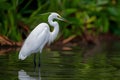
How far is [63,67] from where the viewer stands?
1305cm

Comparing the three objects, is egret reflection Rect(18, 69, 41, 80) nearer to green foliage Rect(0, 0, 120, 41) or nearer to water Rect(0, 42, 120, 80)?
water Rect(0, 42, 120, 80)

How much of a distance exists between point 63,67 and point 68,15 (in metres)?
7.82

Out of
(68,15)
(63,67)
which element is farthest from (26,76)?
(68,15)

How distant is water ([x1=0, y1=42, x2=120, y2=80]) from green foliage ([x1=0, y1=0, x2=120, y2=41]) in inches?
85.4

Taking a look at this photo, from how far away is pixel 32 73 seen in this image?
11945 millimetres

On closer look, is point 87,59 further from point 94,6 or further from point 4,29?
point 94,6

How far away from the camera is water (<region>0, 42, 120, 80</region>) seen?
11.4 m

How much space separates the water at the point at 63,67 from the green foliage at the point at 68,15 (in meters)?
2.17

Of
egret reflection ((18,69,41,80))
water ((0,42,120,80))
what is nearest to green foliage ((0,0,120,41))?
water ((0,42,120,80))

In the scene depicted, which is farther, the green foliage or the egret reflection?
the green foliage

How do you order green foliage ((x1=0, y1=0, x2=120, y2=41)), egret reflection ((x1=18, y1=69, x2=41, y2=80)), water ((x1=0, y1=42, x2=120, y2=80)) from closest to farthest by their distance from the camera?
egret reflection ((x1=18, y1=69, x2=41, y2=80)) → water ((x1=0, y1=42, x2=120, y2=80)) → green foliage ((x1=0, y1=0, x2=120, y2=41))

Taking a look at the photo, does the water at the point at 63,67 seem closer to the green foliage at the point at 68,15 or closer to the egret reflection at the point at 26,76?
the egret reflection at the point at 26,76

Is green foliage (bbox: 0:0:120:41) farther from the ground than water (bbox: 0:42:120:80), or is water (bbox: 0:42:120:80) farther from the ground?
green foliage (bbox: 0:0:120:41)

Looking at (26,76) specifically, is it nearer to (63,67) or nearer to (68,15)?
(63,67)
